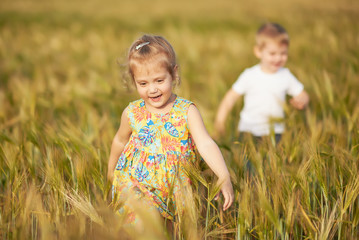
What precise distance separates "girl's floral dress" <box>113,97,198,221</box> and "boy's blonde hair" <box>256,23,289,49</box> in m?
1.06

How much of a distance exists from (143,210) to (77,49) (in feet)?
15.1

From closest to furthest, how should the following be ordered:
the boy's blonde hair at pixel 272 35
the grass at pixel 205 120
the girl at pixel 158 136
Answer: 1. the grass at pixel 205 120
2. the girl at pixel 158 136
3. the boy's blonde hair at pixel 272 35

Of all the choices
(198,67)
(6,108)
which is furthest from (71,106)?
(198,67)

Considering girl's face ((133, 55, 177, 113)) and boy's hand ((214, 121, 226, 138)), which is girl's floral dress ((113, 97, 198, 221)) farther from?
boy's hand ((214, 121, 226, 138))

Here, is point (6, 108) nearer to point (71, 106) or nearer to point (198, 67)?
point (71, 106)

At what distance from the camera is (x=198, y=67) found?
4621mm

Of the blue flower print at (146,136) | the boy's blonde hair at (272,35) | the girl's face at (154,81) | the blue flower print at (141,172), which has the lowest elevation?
the blue flower print at (141,172)

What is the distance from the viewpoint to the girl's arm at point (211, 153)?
1.49 metres

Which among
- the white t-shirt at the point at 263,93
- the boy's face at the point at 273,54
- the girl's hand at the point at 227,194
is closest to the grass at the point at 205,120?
the girl's hand at the point at 227,194

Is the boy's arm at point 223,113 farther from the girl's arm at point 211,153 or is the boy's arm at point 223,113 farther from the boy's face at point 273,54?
the girl's arm at point 211,153

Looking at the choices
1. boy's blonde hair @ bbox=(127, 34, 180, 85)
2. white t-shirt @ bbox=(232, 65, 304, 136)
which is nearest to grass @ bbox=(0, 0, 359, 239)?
white t-shirt @ bbox=(232, 65, 304, 136)

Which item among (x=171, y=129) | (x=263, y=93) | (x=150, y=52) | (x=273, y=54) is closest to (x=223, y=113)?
(x=263, y=93)

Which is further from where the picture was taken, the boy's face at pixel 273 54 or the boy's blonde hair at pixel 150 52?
the boy's face at pixel 273 54

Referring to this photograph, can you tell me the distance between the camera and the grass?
140cm
